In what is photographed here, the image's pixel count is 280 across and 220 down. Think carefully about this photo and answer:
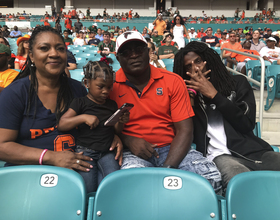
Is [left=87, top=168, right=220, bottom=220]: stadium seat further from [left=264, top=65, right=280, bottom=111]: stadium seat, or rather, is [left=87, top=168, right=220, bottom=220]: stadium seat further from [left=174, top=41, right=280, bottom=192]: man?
[left=264, top=65, right=280, bottom=111]: stadium seat

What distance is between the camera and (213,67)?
1.93m

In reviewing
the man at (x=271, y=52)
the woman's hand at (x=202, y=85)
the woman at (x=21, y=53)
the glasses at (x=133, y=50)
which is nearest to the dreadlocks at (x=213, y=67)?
the woman's hand at (x=202, y=85)

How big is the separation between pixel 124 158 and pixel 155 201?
2.10 ft

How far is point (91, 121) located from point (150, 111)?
0.44m

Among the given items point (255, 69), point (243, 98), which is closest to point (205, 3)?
point (255, 69)

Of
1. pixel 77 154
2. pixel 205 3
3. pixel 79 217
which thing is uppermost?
pixel 205 3

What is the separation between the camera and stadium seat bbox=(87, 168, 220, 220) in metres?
1.07

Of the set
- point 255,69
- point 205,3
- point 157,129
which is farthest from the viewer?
point 205,3

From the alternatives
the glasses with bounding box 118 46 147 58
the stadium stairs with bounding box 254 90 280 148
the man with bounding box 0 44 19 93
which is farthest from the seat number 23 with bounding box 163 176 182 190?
the stadium stairs with bounding box 254 90 280 148

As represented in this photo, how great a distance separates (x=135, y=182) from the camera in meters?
1.12

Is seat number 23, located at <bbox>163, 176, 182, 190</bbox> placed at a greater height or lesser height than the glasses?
lesser

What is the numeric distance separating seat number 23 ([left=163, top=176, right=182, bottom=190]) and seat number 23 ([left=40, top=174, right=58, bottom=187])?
52 centimetres

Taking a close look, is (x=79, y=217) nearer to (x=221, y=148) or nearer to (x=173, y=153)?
(x=173, y=153)

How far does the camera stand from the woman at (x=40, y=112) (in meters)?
1.41
